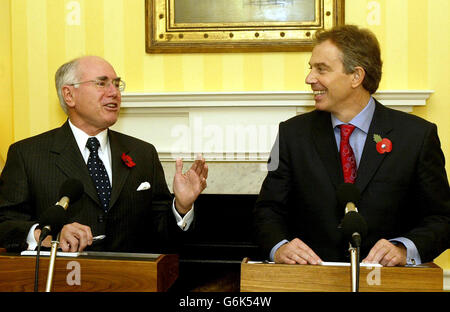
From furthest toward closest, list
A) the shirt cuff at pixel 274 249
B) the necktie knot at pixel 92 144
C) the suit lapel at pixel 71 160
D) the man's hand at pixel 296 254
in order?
the necktie knot at pixel 92 144
the suit lapel at pixel 71 160
the shirt cuff at pixel 274 249
the man's hand at pixel 296 254

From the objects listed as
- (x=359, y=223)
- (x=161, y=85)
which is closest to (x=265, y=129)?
(x=161, y=85)

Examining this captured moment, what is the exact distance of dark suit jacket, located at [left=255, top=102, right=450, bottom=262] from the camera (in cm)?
221

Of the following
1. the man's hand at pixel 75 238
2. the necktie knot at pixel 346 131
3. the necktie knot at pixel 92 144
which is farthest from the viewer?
the necktie knot at pixel 92 144

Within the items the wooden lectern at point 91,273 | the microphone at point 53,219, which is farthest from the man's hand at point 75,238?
the microphone at point 53,219

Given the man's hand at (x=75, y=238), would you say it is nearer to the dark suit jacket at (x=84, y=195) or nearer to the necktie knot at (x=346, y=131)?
the dark suit jacket at (x=84, y=195)

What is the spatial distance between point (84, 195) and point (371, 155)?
1325 millimetres

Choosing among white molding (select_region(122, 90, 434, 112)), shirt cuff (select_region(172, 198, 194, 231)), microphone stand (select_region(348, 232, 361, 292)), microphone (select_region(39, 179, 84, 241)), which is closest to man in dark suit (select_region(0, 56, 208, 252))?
shirt cuff (select_region(172, 198, 194, 231))

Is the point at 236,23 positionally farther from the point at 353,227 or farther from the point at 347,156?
the point at 353,227

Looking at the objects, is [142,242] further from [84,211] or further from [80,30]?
[80,30]

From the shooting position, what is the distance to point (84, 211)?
2430mm

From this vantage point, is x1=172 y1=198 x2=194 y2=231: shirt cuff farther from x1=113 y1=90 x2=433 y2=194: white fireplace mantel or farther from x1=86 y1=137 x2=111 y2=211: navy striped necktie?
x1=113 y1=90 x2=433 y2=194: white fireplace mantel

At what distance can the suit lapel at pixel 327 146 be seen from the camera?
2.28m

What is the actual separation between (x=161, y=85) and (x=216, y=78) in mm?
367

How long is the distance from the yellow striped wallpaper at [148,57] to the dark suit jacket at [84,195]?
91 cm
